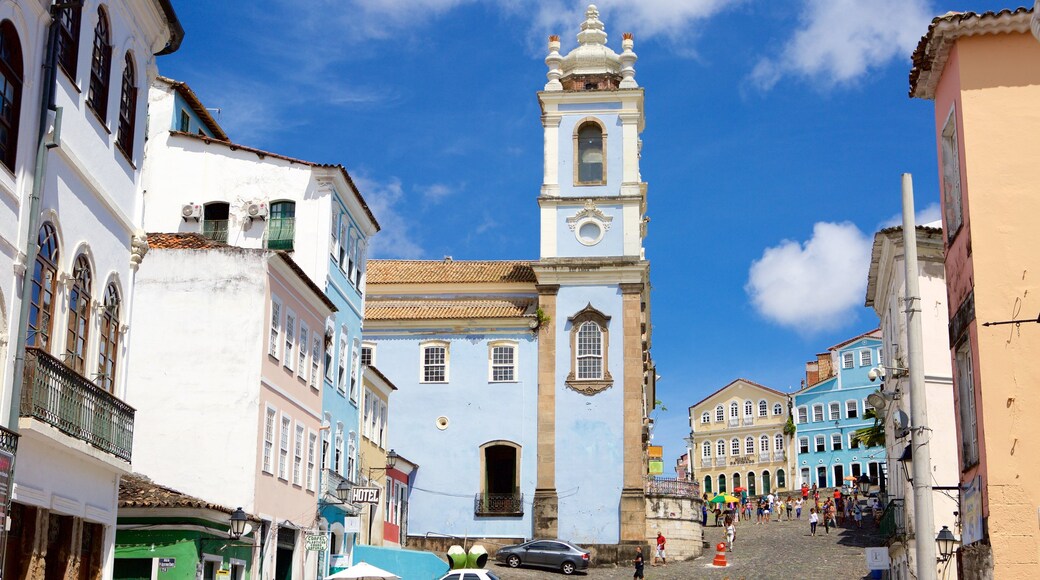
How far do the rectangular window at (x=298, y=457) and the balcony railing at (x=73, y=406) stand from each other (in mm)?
13379

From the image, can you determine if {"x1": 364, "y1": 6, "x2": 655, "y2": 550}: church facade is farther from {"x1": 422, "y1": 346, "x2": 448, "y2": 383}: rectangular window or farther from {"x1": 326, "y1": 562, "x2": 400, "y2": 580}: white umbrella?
{"x1": 326, "y1": 562, "x2": 400, "y2": 580}: white umbrella

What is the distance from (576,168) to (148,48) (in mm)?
35166

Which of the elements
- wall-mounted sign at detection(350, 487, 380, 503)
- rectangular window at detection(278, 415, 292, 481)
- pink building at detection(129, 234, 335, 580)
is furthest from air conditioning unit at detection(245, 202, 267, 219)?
wall-mounted sign at detection(350, 487, 380, 503)

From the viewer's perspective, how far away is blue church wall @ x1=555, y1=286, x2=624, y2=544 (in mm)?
50688

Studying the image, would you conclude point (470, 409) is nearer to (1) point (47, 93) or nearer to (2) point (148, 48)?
(2) point (148, 48)

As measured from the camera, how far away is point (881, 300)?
1591 inches

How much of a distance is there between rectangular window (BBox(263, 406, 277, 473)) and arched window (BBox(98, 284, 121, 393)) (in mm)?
10575

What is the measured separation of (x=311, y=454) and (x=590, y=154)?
2437 cm

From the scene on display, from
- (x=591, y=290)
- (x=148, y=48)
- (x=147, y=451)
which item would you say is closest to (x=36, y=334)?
(x=148, y=48)

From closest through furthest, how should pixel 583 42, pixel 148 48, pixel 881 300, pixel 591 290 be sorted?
pixel 148 48
pixel 881 300
pixel 591 290
pixel 583 42

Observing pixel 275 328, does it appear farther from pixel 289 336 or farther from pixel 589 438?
pixel 589 438

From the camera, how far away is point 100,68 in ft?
61.2

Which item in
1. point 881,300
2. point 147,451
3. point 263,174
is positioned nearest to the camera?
point 147,451

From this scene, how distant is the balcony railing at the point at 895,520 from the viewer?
34656 millimetres
